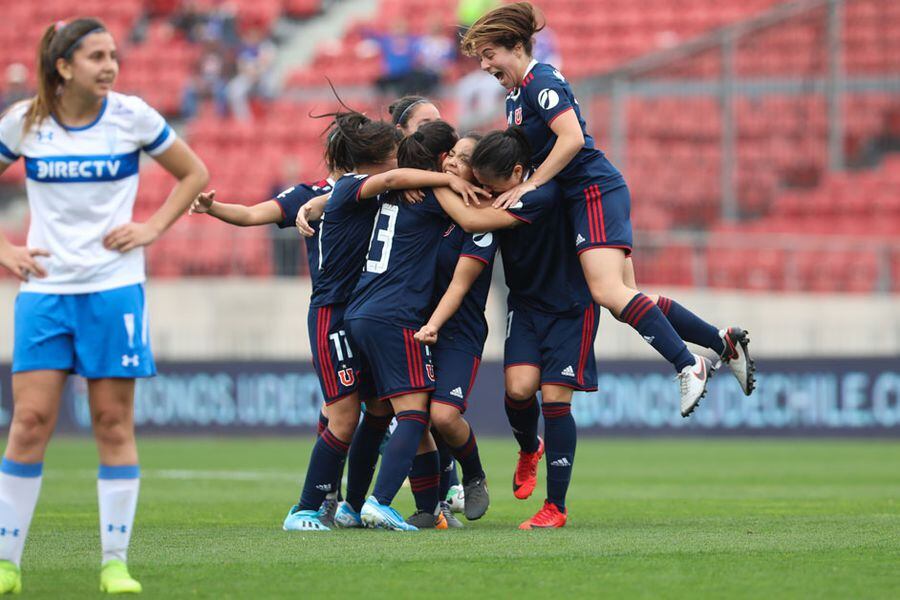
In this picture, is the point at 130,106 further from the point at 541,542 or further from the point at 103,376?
the point at 541,542

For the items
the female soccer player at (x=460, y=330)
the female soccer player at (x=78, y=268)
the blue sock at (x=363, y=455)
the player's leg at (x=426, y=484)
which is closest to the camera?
the female soccer player at (x=78, y=268)

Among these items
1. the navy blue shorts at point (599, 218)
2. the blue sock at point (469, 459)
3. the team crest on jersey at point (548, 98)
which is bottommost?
the blue sock at point (469, 459)

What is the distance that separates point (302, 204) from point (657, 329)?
1.99 metres

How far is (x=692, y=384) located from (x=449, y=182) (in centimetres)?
161

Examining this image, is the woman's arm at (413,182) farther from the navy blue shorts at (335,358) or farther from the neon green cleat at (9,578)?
the neon green cleat at (9,578)

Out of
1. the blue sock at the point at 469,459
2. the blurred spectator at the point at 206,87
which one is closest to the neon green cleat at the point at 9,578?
the blue sock at the point at 469,459

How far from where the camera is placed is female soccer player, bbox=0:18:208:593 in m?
5.25

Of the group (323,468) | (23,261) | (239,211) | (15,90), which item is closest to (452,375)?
(323,468)

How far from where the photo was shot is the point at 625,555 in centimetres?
611

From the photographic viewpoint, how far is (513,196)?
24.0ft

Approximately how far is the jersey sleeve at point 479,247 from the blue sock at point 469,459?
2.96ft

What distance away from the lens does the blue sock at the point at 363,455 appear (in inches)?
301

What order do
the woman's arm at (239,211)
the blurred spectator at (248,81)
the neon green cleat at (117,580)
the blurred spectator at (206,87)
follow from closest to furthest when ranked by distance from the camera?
the neon green cleat at (117,580) → the woman's arm at (239,211) → the blurred spectator at (248,81) → the blurred spectator at (206,87)

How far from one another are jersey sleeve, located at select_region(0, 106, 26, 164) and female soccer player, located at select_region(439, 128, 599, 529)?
2.47 metres
